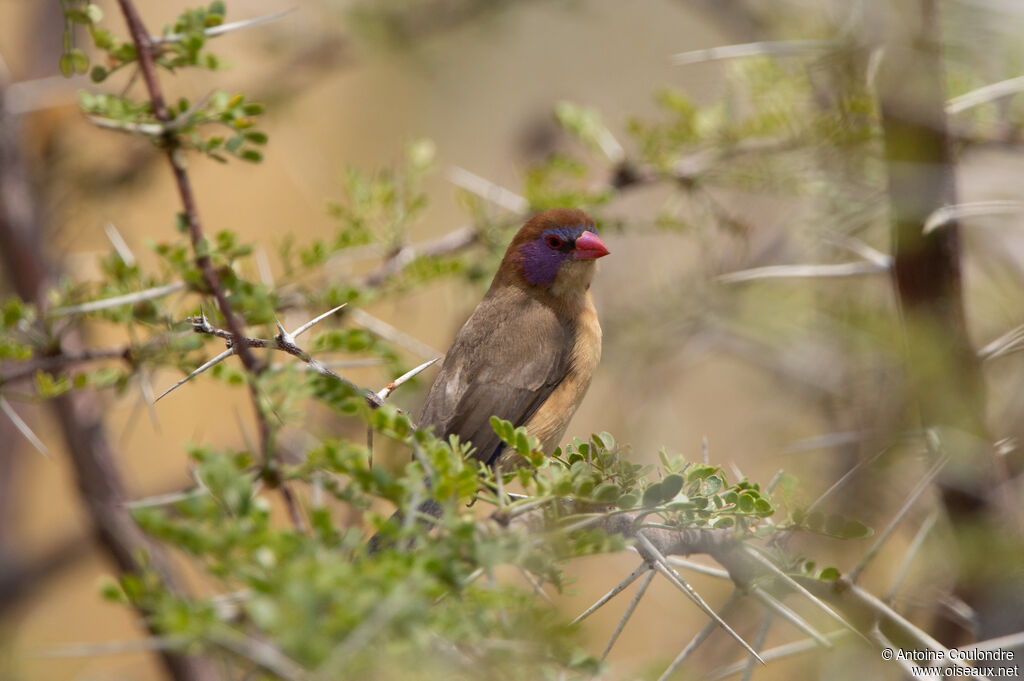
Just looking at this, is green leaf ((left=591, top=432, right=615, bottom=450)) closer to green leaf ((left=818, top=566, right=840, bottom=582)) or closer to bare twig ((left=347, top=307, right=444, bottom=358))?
green leaf ((left=818, top=566, right=840, bottom=582))

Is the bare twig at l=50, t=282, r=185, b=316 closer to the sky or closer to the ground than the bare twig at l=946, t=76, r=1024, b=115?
closer to the ground

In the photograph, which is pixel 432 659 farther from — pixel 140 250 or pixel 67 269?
pixel 140 250

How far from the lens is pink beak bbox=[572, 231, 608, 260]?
391cm

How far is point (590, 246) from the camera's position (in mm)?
3916

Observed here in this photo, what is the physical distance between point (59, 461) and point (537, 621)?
746 cm

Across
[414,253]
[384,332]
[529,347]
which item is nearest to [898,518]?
[384,332]

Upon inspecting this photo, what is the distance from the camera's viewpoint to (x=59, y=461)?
24.8 feet

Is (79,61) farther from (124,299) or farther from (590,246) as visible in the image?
(590,246)

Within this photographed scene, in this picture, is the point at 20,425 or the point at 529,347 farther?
the point at 529,347

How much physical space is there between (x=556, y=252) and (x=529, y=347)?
0.47m

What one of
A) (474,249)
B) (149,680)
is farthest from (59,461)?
(474,249)

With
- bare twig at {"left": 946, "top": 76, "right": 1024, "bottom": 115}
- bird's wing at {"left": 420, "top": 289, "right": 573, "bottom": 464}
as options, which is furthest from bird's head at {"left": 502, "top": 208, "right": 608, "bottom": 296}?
bare twig at {"left": 946, "top": 76, "right": 1024, "bottom": 115}

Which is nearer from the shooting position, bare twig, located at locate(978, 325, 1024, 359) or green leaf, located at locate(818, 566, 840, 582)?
green leaf, located at locate(818, 566, 840, 582)

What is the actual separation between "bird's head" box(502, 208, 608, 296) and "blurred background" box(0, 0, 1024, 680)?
0.14m
